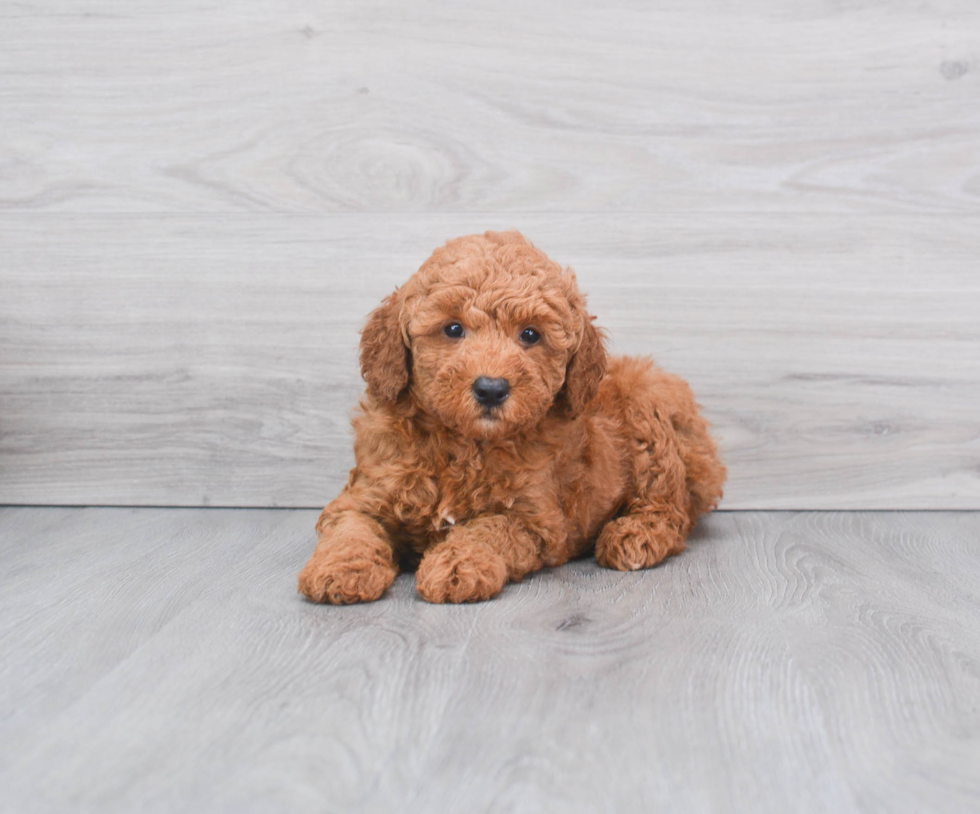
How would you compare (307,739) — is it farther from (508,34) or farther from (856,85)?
(856,85)

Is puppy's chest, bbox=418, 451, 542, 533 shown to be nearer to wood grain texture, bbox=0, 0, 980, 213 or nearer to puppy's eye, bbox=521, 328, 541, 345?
puppy's eye, bbox=521, 328, 541, 345

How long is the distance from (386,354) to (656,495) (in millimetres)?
760

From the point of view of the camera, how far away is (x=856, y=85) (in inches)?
94.0

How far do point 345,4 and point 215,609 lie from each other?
1.64 meters

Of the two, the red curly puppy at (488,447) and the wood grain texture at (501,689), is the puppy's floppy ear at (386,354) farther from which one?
the wood grain texture at (501,689)

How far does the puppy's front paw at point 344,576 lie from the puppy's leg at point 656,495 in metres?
0.59

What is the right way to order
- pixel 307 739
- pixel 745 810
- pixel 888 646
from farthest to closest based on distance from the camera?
pixel 888 646, pixel 307 739, pixel 745 810

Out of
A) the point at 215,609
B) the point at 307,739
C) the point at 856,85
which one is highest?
the point at 856,85

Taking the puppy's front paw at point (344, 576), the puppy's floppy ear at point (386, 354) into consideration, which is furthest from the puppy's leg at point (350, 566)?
the puppy's floppy ear at point (386, 354)

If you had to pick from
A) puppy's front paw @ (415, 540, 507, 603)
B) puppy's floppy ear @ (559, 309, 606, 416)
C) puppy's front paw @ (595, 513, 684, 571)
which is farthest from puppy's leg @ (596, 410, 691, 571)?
puppy's front paw @ (415, 540, 507, 603)

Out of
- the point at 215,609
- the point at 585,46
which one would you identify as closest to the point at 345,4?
the point at 585,46

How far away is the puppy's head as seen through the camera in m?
1.67

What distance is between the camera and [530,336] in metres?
1.75

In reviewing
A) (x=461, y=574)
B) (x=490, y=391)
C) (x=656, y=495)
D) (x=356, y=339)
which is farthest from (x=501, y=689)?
(x=356, y=339)
